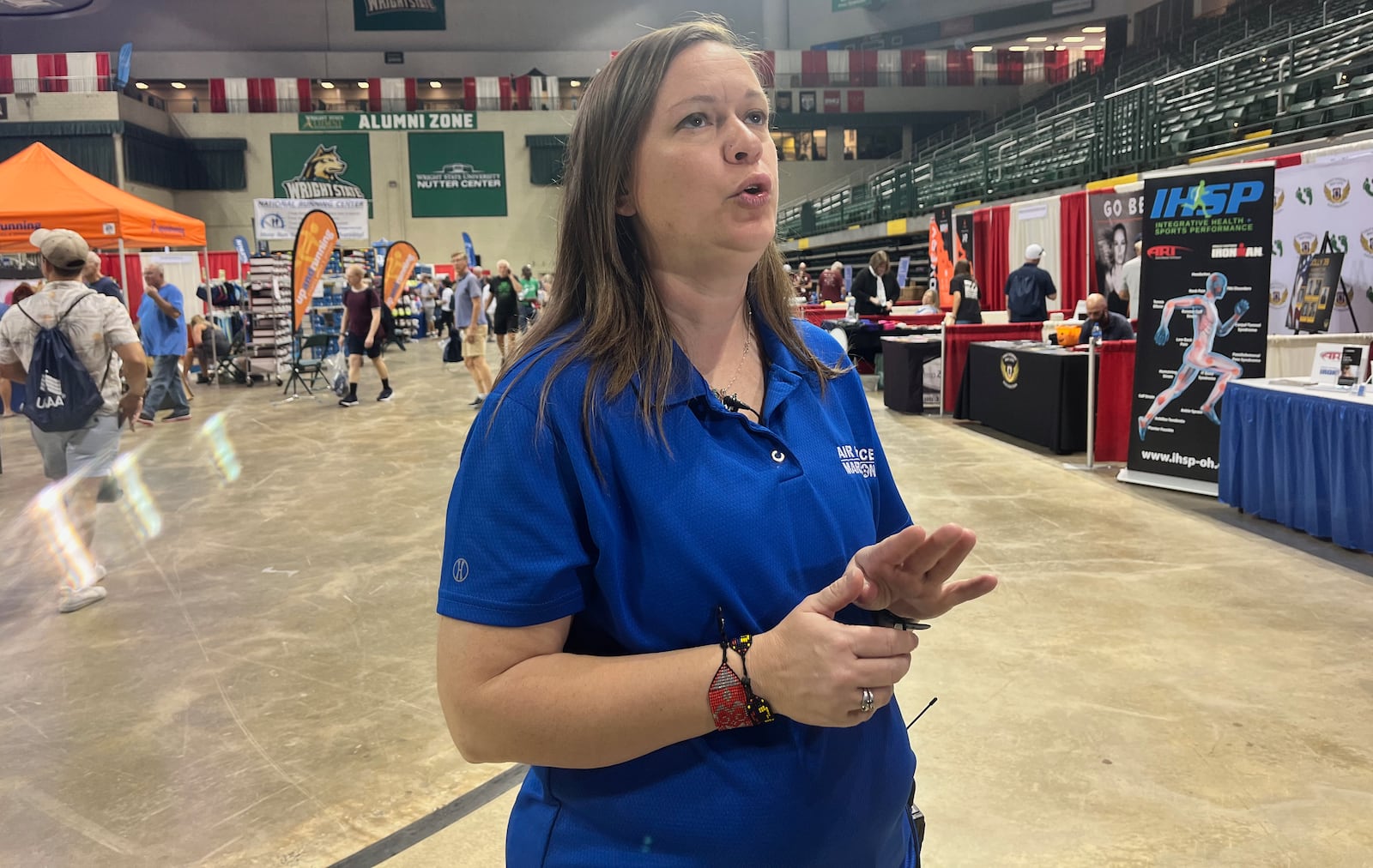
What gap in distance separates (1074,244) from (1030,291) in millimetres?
4069

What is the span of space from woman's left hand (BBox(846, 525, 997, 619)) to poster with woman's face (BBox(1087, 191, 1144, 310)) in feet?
36.3

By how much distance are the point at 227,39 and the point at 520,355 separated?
38989 millimetres

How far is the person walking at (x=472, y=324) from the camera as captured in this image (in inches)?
387

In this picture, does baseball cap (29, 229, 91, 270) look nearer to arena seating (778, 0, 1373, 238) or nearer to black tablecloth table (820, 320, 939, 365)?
arena seating (778, 0, 1373, 238)

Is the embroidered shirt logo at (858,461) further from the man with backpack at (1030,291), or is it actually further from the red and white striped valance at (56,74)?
the red and white striped valance at (56,74)

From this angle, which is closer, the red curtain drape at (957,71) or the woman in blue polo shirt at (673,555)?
the woman in blue polo shirt at (673,555)

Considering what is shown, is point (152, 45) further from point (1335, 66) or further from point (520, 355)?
point (520, 355)

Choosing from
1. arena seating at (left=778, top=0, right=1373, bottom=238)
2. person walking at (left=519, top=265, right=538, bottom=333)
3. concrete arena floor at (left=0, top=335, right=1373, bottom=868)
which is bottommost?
concrete arena floor at (left=0, top=335, right=1373, bottom=868)

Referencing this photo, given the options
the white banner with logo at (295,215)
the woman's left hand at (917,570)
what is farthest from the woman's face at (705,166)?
the white banner with logo at (295,215)

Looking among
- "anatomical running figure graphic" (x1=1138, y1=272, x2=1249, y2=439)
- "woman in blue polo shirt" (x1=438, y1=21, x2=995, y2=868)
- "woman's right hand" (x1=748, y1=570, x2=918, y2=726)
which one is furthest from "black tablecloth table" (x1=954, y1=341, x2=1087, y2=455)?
"woman's right hand" (x1=748, y1=570, x2=918, y2=726)

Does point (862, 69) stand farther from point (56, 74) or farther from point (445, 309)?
point (56, 74)

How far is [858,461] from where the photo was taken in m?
1.06

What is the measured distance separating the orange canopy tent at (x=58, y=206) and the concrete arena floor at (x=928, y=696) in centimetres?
464

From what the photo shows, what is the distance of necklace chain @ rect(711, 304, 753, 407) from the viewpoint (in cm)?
97
